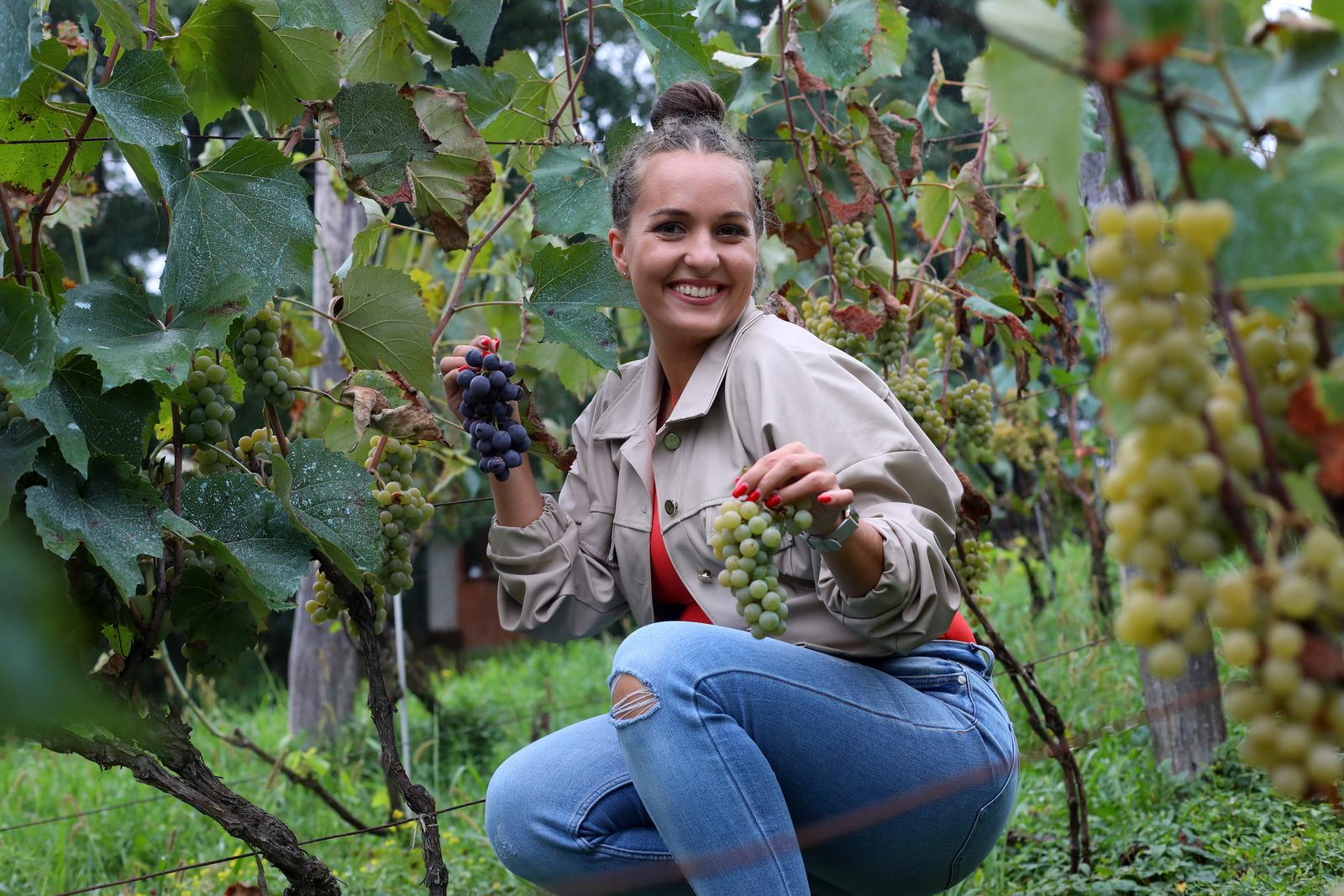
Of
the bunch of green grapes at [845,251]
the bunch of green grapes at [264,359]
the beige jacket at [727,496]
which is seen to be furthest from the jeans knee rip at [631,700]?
the bunch of green grapes at [845,251]

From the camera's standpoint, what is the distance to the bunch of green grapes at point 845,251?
2.37 m

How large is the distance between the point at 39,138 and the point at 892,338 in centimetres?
142

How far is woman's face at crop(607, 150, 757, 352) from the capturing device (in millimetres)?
1754

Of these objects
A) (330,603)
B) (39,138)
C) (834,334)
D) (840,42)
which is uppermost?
(840,42)

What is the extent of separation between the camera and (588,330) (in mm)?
1819

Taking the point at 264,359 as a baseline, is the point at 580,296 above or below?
above

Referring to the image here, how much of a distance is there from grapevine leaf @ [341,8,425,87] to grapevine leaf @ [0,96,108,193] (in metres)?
0.40

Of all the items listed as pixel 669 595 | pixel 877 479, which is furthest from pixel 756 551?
pixel 669 595

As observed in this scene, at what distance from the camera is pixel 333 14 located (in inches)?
62.2

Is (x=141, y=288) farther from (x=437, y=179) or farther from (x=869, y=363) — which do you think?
(x=869, y=363)

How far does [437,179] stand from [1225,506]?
147 centimetres

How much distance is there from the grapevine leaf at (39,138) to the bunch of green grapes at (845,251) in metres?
1.30

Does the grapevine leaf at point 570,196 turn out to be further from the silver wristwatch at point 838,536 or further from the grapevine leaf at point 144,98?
the silver wristwatch at point 838,536

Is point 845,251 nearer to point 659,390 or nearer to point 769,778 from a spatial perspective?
point 659,390
